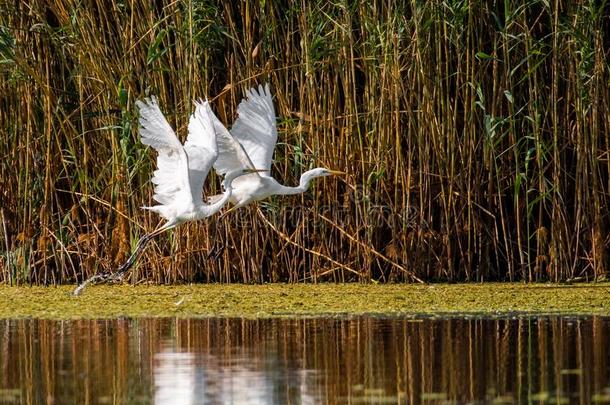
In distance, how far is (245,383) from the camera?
5.36 metres

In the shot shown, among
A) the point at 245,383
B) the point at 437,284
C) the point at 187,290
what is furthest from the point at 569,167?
the point at 245,383

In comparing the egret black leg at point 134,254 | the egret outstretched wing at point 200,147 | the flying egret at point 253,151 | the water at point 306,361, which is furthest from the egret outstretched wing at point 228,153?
the water at point 306,361

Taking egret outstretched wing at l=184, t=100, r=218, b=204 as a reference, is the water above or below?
below

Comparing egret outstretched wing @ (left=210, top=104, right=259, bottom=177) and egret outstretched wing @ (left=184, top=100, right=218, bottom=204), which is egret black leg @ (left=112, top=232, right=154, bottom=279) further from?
egret outstretched wing @ (left=210, top=104, right=259, bottom=177)

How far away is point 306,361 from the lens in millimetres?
6043

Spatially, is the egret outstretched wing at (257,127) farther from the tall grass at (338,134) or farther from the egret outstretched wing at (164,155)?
the egret outstretched wing at (164,155)

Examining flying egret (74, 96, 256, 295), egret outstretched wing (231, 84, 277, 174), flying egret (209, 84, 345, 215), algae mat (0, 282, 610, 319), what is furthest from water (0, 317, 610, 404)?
egret outstretched wing (231, 84, 277, 174)

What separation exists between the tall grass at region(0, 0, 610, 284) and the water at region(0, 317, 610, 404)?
227cm

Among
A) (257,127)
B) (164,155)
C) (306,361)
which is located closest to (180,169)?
(164,155)

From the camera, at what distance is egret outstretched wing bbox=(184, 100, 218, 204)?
9117mm

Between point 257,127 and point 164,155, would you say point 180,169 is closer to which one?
point 164,155

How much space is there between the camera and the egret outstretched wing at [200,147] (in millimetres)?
9117

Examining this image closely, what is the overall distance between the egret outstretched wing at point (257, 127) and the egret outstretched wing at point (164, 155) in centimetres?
76

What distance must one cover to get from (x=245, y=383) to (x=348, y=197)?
487cm
